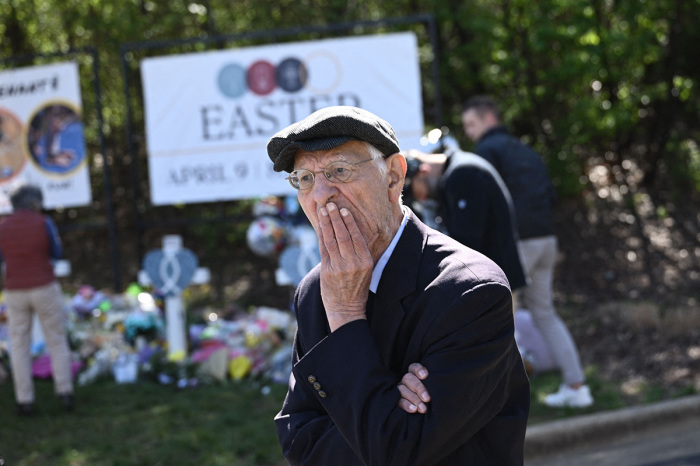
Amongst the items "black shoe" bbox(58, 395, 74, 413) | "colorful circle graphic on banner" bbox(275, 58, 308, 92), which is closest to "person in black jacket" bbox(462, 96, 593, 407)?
"colorful circle graphic on banner" bbox(275, 58, 308, 92)

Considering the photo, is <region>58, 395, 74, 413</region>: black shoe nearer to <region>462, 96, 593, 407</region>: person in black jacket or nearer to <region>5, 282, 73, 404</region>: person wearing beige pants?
<region>5, 282, 73, 404</region>: person wearing beige pants

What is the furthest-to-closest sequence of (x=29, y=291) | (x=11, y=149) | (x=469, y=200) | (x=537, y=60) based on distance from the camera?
1. (x=537, y=60)
2. (x=11, y=149)
3. (x=29, y=291)
4. (x=469, y=200)

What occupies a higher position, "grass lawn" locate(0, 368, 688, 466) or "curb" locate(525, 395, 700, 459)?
"grass lawn" locate(0, 368, 688, 466)

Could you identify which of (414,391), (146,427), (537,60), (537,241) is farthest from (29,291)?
(537,60)

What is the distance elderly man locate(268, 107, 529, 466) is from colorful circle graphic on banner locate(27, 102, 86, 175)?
8.03m

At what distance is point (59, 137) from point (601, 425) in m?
6.88

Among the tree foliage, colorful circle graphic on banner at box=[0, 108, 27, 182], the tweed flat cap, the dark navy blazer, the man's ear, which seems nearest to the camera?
the dark navy blazer

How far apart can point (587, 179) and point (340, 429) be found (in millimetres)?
10007

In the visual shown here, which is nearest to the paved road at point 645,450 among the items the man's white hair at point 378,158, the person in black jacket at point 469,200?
the person in black jacket at point 469,200

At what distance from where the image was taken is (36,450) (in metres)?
5.83

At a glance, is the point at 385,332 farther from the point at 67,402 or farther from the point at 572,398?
the point at 67,402

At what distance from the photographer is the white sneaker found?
6.06 meters

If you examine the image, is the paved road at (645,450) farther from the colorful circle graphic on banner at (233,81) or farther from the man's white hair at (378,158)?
the colorful circle graphic on banner at (233,81)

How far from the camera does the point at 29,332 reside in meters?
6.75
